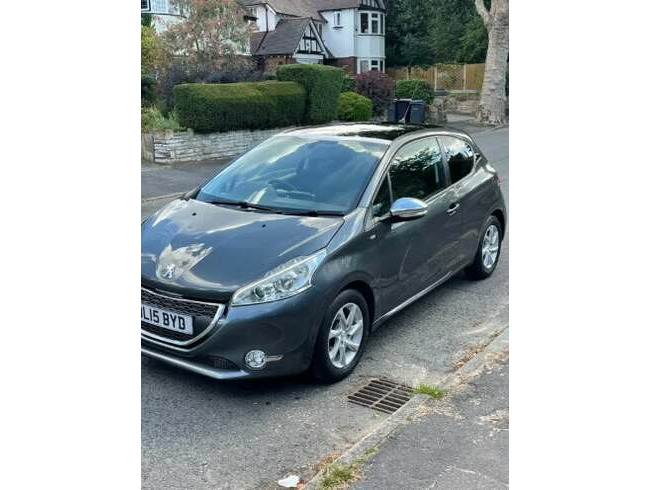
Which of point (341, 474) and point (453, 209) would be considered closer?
point (341, 474)

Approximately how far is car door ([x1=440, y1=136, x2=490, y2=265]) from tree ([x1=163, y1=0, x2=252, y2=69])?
15.7 metres

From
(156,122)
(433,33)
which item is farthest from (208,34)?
(433,33)

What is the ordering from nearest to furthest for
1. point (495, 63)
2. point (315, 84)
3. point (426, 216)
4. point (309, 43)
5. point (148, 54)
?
point (426, 216) → point (315, 84) → point (148, 54) → point (495, 63) → point (309, 43)

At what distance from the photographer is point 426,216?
5129mm

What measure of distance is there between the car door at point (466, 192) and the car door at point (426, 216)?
111 mm

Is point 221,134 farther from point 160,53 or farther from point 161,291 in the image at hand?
point 161,291

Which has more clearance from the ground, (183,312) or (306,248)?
(306,248)

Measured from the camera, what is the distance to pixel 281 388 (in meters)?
4.23

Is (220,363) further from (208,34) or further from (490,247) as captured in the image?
(208,34)

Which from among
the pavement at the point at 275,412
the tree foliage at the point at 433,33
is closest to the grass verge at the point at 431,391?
the pavement at the point at 275,412

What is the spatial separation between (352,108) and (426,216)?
17389mm

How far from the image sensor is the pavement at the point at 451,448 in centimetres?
320
